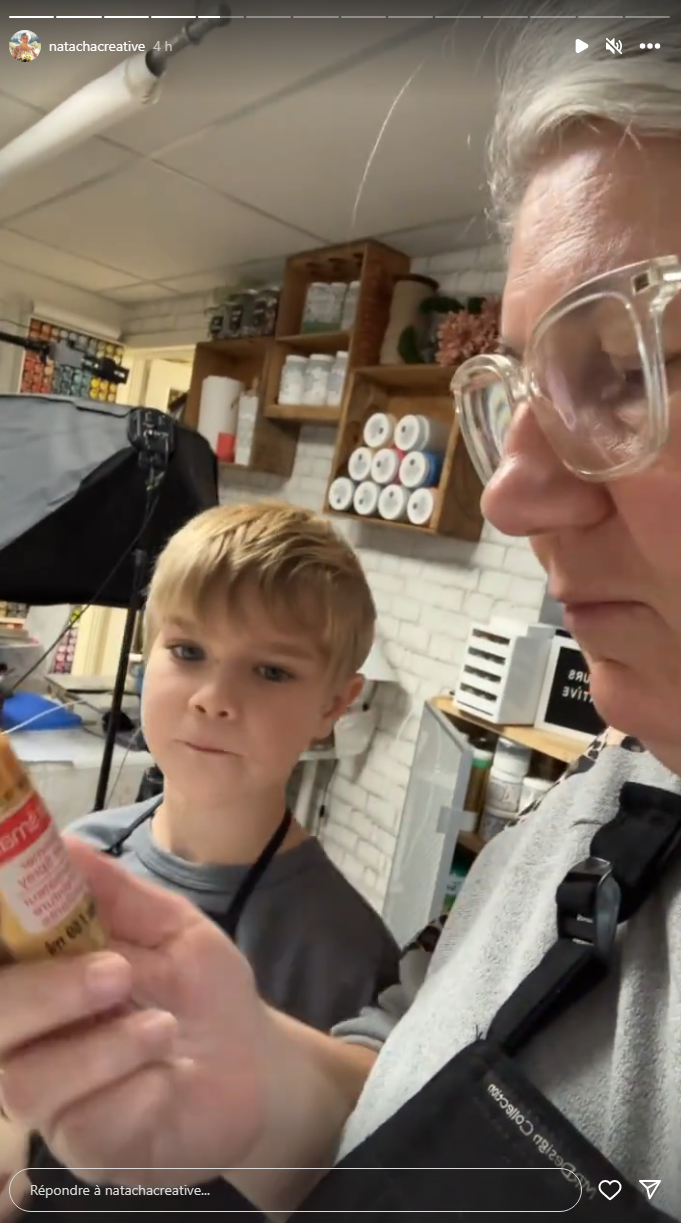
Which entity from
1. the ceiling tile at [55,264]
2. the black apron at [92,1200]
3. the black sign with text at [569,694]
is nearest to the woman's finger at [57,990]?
the black apron at [92,1200]

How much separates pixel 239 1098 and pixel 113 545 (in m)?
1.29

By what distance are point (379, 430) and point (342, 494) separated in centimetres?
21

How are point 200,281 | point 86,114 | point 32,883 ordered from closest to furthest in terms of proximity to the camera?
point 32,883
point 86,114
point 200,281

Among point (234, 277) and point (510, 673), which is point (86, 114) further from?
point (510, 673)

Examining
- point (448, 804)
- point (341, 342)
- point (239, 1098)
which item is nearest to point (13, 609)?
point (341, 342)

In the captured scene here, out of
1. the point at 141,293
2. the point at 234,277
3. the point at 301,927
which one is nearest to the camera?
the point at 301,927

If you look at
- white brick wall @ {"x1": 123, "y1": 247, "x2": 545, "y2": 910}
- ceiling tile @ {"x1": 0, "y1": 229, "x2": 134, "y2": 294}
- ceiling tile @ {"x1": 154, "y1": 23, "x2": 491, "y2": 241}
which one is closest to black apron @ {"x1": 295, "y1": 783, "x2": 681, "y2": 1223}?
ceiling tile @ {"x1": 154, "y1": 23, "x2": 491, "y2": 241}

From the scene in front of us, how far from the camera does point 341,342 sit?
241cm

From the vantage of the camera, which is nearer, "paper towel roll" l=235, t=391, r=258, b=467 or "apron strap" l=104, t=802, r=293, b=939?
"apron strap" l=104, t=802, r=293, b=939

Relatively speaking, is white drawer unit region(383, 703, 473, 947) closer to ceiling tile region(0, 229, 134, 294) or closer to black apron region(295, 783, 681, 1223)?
black apron region(295, 783, 681, 1223)

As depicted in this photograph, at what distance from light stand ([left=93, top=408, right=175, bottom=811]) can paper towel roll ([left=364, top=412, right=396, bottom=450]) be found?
28.4 inches

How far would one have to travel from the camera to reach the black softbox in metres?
1.51

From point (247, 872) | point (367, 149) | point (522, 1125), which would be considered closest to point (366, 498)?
point (367, 149)

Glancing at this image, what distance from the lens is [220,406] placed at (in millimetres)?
2791
